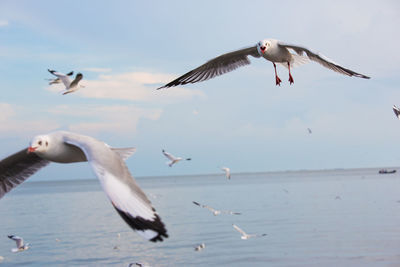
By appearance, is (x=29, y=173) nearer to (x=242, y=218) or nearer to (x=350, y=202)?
(x=242, y=218)

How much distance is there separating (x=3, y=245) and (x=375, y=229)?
17.7 metres

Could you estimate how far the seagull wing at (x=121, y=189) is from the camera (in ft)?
13.4

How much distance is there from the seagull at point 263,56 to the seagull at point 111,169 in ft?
13.4

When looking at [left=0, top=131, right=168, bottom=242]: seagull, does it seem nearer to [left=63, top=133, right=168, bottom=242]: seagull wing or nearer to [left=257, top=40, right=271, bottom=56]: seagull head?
[left=63, top=133, right=168, bottom=242]: seagull wing

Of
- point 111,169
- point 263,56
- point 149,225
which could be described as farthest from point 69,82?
point 149,225

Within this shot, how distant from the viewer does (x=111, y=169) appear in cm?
493

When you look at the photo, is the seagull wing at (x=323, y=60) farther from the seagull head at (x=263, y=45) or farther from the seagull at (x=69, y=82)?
the seagull at (x=69, y=82)

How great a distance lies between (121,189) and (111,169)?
42cm

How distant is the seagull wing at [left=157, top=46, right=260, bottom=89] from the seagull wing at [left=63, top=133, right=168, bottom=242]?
5.49m

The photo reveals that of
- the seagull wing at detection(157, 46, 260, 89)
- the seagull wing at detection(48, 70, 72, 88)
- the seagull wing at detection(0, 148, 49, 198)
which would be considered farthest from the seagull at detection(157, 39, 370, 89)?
the seagull wing at detection(48, 70, 72, 88)

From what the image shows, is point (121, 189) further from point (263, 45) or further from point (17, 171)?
point (263, 45)

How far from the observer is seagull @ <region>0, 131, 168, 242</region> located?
4129 millimetres

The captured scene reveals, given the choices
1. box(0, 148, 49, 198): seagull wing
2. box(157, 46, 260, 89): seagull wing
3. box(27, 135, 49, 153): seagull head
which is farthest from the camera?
box(157, 46, 260, 89): seagull wing

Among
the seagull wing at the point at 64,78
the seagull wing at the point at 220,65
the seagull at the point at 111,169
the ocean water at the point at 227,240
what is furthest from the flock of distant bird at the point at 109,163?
the ocean water at the point at 227,240
